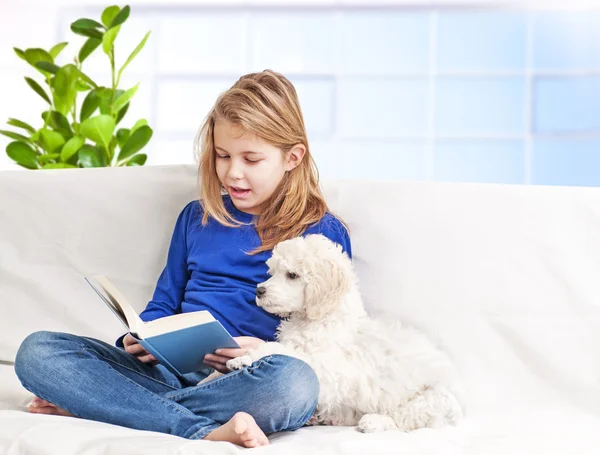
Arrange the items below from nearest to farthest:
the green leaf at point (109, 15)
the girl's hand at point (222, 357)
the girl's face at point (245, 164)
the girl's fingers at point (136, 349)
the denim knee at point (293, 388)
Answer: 1. the denim knee at point (293, 388)
2. the girl's hand at point (222, 357)
3. the girl's fingers at point (136, 349)
4. the girl's face at point (245, 164)
5. the green leaf at point (109, 15)

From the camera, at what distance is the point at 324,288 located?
63.8 inches

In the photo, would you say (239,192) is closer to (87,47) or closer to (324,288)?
(324,288)

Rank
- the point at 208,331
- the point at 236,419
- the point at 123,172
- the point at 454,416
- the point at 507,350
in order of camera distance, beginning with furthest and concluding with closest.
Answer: the point at 123,172, the point at 507,350, the point at 454,416, the point at 208,331, the point at 236,419

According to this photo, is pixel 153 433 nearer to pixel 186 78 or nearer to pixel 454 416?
pixel 454 416

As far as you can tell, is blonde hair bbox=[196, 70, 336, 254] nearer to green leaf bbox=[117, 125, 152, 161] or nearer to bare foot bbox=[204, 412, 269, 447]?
bare foot bbox=[204, 412, 269, 447]

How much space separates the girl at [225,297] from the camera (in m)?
1.49

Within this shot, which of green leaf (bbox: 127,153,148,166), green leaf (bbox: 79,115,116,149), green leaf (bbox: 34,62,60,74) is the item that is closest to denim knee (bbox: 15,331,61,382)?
green leaf (bbox: 79,115,116,149)

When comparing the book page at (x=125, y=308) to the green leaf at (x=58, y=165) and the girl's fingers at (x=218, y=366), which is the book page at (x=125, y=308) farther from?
the green leaf at (x=58, y=165)

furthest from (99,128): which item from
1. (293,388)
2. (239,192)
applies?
(293,388)

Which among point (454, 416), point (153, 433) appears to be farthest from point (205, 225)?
point (454, 416)

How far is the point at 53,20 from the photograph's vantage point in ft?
15.1

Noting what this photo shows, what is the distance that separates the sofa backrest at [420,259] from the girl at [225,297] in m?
0.13

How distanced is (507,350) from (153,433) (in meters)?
1.02

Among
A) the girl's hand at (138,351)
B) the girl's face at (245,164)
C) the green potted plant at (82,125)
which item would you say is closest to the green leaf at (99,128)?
the green potted plant at (82,125)
